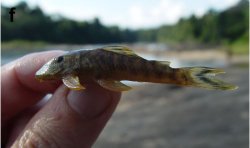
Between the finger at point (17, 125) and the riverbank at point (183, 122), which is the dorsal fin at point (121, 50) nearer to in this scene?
the finger at point (17, 125)

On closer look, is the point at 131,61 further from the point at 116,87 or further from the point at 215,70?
the point at 215,70

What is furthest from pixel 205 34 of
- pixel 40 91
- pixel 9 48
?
pixel 40 91

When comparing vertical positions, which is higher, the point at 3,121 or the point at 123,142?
the point at 3,121

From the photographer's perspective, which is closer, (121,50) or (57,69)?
(121,50)

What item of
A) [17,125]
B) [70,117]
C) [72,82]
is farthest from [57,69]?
[17,125]

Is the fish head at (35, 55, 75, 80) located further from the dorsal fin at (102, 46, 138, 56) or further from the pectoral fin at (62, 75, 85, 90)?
the dorsal fin at (102, 46, 138, 56)

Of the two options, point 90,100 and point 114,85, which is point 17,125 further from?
point 114,85
